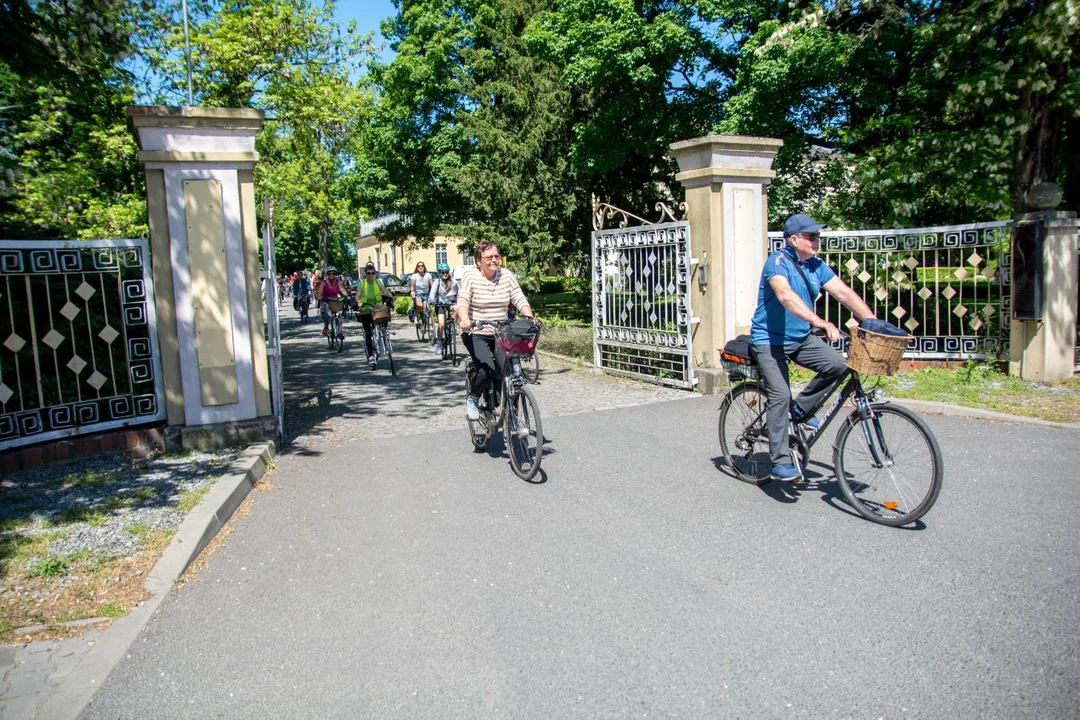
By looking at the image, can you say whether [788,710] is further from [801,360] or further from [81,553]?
[81,553]

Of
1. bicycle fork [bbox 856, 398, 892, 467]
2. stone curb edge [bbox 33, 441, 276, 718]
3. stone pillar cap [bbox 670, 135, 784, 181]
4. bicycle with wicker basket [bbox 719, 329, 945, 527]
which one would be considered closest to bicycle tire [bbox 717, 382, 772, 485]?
bicycle with wicker basket [bbox 719, 329, 945, 527]

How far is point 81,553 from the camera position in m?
5.17

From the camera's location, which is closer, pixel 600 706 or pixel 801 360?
pixel 600 706

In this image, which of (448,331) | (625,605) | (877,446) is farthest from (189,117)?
(448,331)

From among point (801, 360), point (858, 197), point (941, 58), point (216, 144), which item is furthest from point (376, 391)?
point (941, 58)

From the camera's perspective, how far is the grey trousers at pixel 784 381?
5.62 metres

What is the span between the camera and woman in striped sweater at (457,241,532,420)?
23.8ft

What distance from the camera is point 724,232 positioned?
10.6 meters

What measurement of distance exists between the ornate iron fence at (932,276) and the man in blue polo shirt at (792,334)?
489 centimetres

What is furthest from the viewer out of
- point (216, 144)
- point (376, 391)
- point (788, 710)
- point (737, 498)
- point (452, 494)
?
point (376, 391)

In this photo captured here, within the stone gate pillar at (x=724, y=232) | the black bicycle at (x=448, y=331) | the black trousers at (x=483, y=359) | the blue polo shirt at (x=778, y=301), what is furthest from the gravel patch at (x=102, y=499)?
the black bicycle at (x=448, y=331)

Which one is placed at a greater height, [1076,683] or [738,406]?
[738,406]

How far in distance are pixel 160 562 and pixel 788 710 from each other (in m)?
3.70

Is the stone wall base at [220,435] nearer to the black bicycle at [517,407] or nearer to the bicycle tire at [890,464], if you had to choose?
the black bicycle at [517,407]
